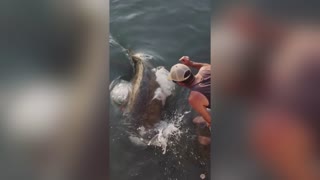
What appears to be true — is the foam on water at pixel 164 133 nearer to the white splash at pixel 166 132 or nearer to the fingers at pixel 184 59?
the white splash at pixel 166 132

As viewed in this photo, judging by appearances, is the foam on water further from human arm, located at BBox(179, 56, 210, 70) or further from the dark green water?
human arm, located at BBox(179, 56, 210, 70)

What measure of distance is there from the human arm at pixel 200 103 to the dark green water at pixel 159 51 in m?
0.03

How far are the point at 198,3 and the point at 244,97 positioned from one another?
40 centimetres

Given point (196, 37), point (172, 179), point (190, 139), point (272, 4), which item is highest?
point (272, 4)

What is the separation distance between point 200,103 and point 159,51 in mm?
256

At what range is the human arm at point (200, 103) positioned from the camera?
1195mm

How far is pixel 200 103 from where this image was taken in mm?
1200

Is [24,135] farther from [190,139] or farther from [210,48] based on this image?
[210,48]

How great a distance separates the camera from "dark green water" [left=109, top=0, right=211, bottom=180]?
3.91 feet

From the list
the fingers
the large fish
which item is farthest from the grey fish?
the fingers

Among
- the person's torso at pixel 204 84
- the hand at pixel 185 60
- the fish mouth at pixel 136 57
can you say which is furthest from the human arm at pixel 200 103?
the fish mouth at pixel 136 57

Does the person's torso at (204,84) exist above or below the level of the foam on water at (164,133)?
above

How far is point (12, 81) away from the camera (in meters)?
1.24

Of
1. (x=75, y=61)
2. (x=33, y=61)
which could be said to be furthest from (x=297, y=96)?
(x=33, y=61)
